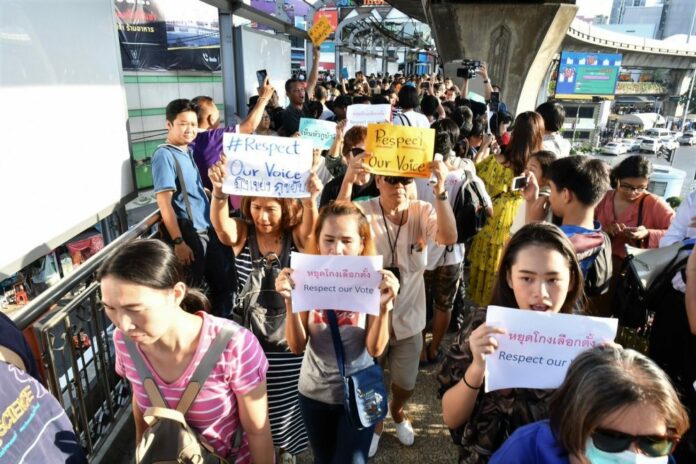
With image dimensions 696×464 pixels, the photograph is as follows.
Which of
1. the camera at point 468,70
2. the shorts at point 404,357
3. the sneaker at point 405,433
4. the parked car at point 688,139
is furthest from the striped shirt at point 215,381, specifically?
the parked car at point 688,139

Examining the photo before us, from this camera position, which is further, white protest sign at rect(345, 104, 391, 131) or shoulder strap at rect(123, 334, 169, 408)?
white protest sign at rect(345, 104, 391, 131)

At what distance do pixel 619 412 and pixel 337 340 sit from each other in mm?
1262

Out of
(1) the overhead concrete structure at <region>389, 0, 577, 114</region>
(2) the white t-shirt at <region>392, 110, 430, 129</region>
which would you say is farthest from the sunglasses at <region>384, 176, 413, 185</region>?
(1) the overhead concrete structure at <region>389, 0, 577, 114</region>

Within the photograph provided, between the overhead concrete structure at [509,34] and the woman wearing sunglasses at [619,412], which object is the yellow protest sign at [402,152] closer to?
the woman wearing sunglasses at [619,412]

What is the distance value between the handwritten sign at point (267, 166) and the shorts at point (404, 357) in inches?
40.4

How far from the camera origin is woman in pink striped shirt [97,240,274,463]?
5.23 feet

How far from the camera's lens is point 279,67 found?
1040cm

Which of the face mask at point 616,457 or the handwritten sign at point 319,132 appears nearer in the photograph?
the face mask at point 616,457

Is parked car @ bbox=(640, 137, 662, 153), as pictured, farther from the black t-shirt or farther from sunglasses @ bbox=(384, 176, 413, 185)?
sunglasses @ bbox=(384, 176, 413, 185)

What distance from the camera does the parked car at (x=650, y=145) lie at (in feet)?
133

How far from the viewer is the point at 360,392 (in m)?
2.10

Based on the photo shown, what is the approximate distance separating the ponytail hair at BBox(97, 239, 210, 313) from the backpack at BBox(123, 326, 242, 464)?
273 millimetres

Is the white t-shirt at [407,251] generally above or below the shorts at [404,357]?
above

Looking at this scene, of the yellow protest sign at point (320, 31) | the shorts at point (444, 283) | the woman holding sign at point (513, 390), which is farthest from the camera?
the yellow protest sign at point (320, 31)
